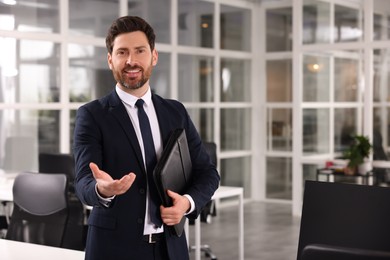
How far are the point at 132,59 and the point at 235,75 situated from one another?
8315 millimetres

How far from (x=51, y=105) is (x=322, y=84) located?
12.1 ft

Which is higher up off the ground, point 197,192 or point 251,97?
point 251,97

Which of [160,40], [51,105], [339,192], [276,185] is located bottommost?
[276,185]

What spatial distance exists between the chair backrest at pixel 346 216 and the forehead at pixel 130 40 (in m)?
0.85

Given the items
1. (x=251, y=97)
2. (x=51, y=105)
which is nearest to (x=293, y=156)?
(x=251, y=97)

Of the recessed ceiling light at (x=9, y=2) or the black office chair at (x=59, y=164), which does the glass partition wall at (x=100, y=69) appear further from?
the black office chair at (x=59, y=164)

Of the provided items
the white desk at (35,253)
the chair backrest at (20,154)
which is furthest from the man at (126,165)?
the chair backrest at (20,154)

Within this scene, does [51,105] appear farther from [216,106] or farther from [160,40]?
[216,106]

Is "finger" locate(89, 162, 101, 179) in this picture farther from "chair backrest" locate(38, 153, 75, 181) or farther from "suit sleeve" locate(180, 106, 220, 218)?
"chair backrest" locate(38, 153, 75, 181)

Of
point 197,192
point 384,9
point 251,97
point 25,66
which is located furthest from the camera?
point 251,97

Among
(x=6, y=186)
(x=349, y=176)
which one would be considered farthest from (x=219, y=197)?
(x=349, y=176)

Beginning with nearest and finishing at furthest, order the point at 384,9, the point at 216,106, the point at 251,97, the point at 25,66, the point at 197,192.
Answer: the point at 197,192
the point at 25,66
the point at 384,9
the point at 216,106
the point at 251,97

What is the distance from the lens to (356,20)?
8.77 metres

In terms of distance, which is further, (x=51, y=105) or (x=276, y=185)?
(x=276, y=185)
